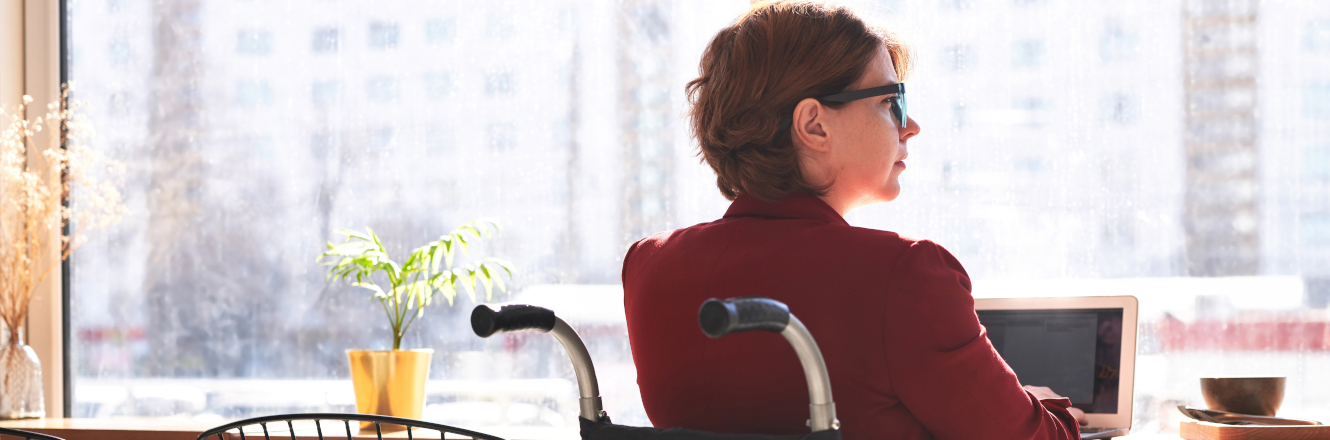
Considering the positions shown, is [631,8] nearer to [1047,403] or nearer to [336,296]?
[336,296]

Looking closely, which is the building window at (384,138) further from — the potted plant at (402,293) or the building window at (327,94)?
the potted plant at (402,293)

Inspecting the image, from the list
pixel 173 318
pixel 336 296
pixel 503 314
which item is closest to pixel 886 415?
pixel 503 314

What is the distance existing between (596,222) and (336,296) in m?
0.68

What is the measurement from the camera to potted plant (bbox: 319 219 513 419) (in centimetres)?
212

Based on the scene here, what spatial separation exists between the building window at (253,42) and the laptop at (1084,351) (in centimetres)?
191

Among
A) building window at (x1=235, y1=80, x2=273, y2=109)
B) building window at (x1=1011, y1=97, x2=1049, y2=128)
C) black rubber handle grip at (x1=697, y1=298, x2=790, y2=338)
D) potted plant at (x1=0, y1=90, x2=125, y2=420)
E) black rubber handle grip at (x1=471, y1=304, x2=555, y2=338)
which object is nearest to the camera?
black rubber handle grip at (x1=697, y1=298, x2=790, y2=338)

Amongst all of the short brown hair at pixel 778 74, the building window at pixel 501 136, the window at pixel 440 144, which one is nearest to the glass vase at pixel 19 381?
the window at pixel 440 144

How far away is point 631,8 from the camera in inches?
94.4

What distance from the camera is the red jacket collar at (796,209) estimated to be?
96 cm

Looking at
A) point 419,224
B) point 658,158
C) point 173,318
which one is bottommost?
point 173,318

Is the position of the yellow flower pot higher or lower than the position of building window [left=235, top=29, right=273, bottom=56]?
lower

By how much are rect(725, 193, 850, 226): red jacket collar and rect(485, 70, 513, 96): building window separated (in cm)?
155

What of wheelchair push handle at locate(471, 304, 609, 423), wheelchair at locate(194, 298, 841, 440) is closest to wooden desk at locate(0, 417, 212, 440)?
wheelchair at locate(194, 298, 841, 440)

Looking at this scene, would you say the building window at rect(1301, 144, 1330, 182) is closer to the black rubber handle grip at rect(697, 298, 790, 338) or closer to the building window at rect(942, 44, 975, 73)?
the building window at rect(942, 44, 975, 73)
